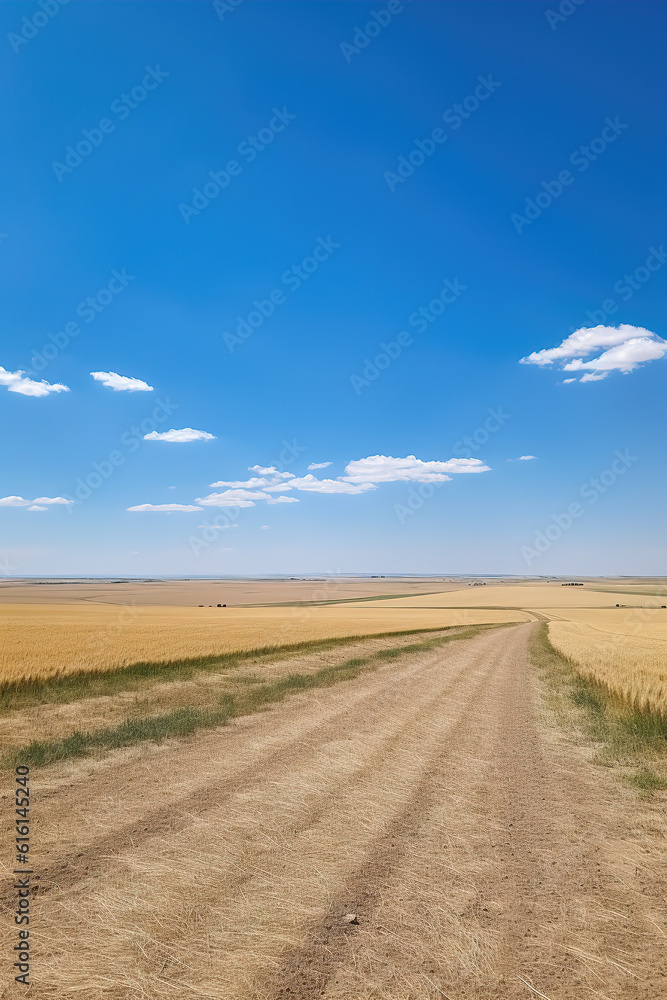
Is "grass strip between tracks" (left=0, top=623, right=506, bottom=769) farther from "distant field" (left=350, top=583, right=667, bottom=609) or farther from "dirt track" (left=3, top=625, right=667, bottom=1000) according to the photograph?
"distant field" (left=350, top=583, right=667, bottom=609)

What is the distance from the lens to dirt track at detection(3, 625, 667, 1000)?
175 inches

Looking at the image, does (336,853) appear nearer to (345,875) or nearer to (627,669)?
(345,875)

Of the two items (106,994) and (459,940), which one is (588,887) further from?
(106,994)

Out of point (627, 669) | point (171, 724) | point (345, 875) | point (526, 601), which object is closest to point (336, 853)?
point (345, 875)

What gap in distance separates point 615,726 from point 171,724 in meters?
11.6

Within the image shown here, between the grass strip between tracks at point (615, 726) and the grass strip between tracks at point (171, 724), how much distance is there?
Result: 817 centimetres

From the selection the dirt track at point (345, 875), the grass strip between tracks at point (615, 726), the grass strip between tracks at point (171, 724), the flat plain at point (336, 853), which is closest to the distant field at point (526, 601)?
the grass strip between tracks at point (615, 726)

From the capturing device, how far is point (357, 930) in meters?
4.98

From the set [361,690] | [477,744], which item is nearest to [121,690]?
[361,690]

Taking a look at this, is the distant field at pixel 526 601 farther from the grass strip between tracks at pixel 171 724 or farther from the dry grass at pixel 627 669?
the grass strip between tracks at pixel 171 724

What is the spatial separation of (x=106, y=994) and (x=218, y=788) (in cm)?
457

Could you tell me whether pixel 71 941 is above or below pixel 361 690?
above

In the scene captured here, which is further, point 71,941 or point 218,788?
point 218,788

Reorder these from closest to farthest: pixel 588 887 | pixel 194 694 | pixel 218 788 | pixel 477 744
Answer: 1. pixel 588 887
2. pixel 218 788
3. pixel 477 744
4. pixel 194 694
